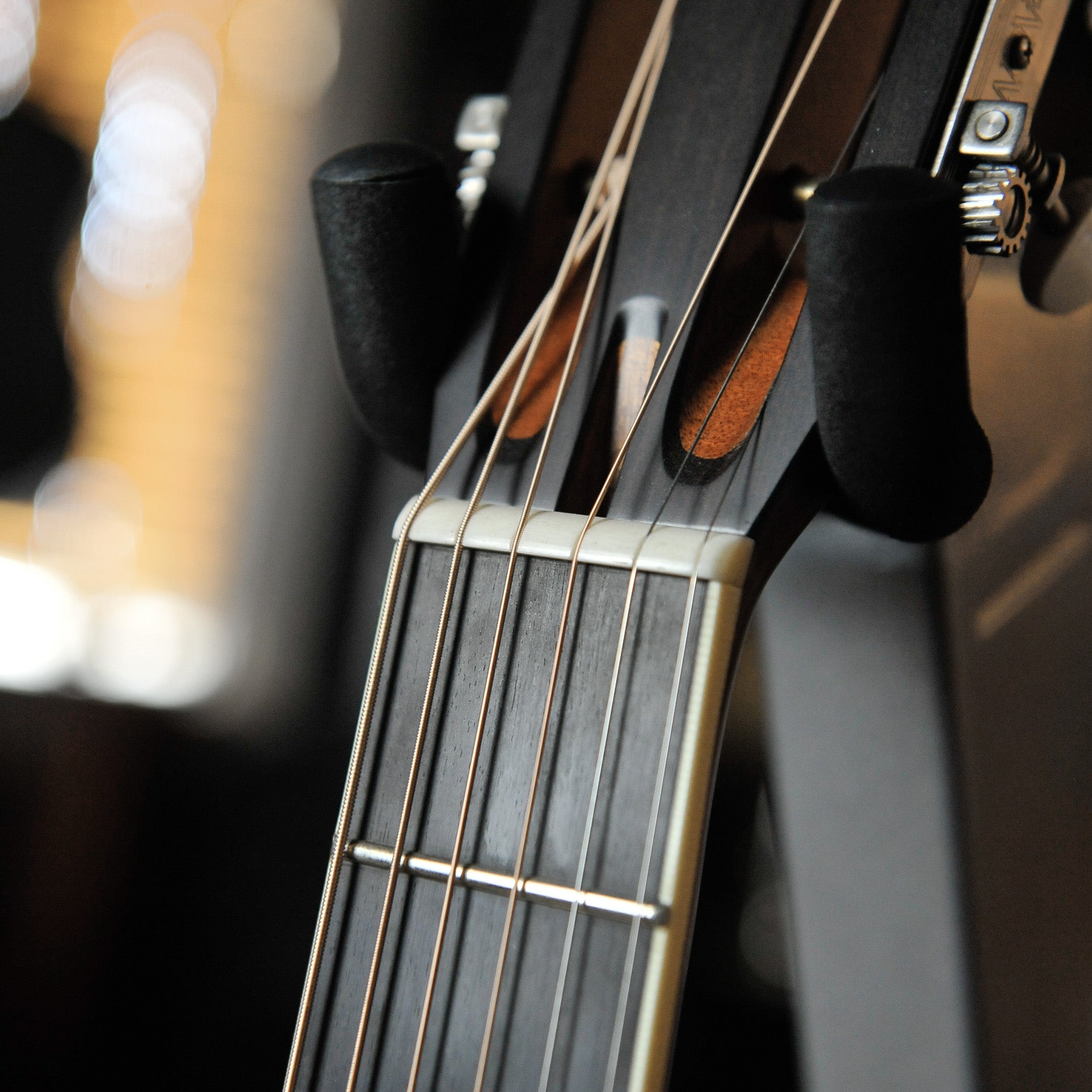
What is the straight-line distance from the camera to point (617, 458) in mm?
324

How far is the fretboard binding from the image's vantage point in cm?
27

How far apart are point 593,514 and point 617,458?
0.09ft

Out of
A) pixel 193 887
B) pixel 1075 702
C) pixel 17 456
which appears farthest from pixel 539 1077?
pixel 17 456

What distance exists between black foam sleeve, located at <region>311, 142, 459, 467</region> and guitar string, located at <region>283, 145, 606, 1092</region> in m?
0.03

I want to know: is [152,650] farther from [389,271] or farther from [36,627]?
[389,271]

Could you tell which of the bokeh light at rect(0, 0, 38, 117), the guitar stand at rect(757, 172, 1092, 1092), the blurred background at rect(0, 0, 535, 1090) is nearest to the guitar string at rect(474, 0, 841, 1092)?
the guitar stand at rect(757, 172, 1092, 1092)

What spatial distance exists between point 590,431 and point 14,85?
82cm

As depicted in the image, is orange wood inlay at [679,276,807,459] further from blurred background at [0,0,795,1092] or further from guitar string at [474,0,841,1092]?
blurred background at [0,0,795,1092]

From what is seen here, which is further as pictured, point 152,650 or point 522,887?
point 152,650

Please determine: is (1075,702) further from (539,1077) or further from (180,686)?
(180,686)

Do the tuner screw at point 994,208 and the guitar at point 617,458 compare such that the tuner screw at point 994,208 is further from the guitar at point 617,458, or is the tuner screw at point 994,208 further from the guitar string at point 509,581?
the guitar string at point 509,581

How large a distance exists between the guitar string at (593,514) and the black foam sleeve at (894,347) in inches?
2.7

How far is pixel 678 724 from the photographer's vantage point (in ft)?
0.90

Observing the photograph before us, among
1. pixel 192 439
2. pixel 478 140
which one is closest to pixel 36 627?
pixel 192 439
